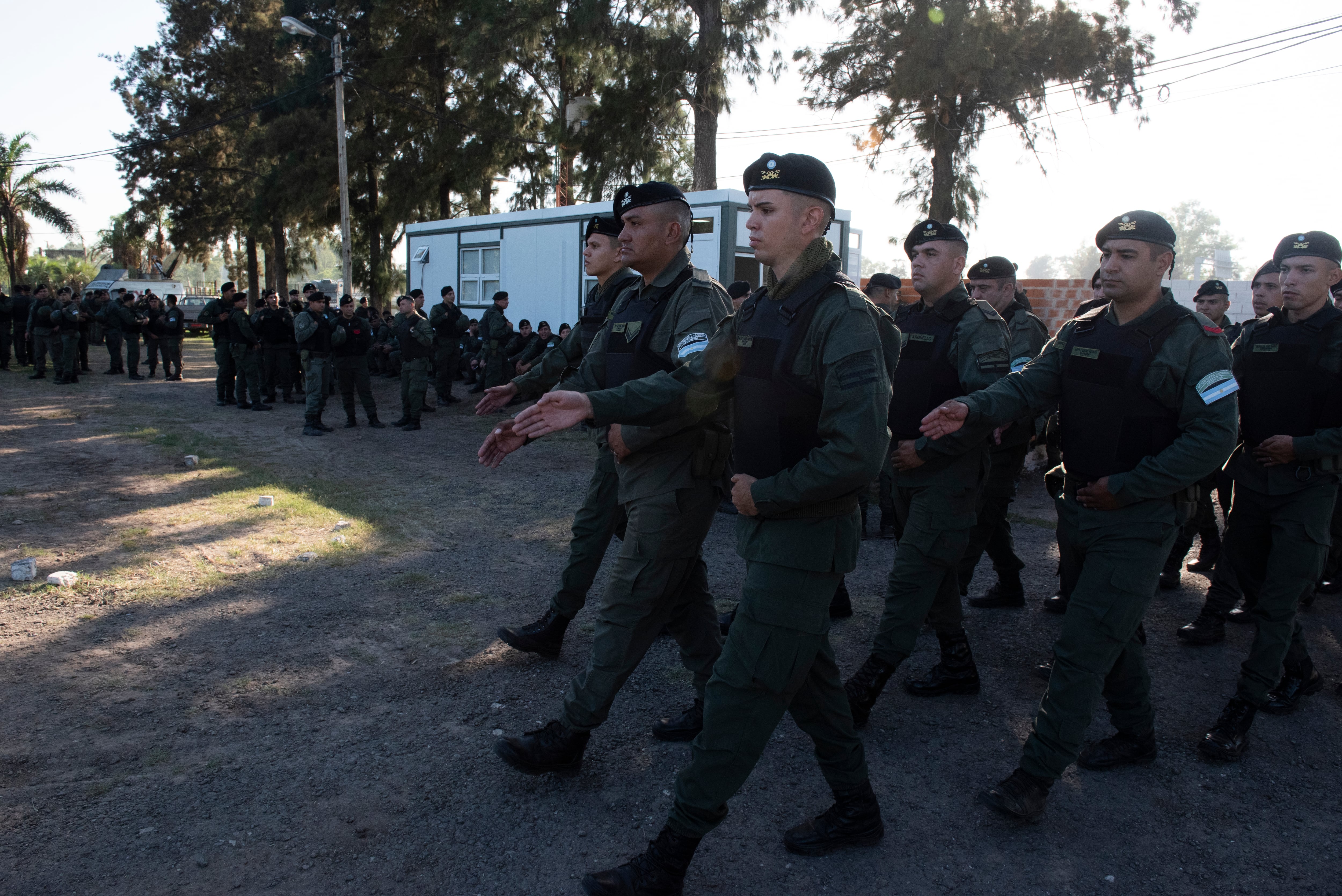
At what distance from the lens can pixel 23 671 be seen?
12.8 ft

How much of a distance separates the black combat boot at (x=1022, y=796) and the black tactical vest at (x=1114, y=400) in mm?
1070

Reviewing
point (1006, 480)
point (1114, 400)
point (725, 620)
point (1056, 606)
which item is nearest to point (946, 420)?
point (1114, 400)

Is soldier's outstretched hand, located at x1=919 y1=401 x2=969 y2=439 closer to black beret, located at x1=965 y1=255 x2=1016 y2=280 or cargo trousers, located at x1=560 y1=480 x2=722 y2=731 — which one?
cargo trousers, located at x1=560 y1=480 x2=722 y2=731

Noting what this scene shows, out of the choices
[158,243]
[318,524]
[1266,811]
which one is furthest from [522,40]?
[158,243]

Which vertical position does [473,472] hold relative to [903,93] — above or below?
below

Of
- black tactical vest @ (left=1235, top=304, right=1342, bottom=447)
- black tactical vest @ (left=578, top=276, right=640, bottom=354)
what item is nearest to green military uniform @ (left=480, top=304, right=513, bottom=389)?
black tactical vest @ (left=578, top=276, right=640, bottom=354)

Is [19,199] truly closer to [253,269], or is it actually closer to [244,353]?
[253,269]

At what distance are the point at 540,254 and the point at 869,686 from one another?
42.2 ft

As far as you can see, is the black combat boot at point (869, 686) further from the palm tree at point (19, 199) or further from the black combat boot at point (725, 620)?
the palm tree at point (19, 199)

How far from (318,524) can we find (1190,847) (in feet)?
19.9

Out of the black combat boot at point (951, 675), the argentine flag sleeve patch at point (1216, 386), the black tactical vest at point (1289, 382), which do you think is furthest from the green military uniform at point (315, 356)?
the argentine flag sleeve patch at point (1216, 386)

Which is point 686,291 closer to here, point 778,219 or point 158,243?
point 778,219

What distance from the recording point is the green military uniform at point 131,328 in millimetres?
17609

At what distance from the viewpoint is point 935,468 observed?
372 cm
